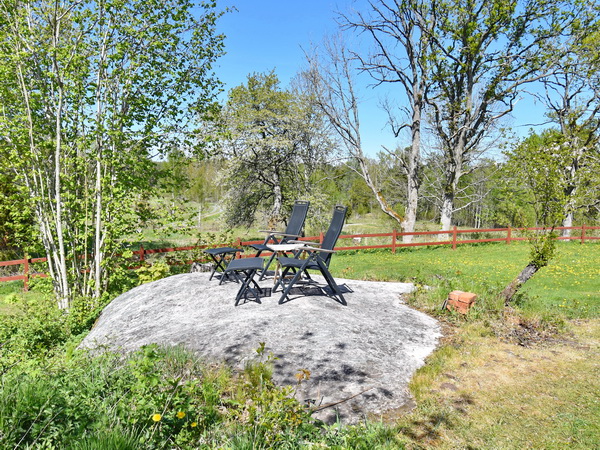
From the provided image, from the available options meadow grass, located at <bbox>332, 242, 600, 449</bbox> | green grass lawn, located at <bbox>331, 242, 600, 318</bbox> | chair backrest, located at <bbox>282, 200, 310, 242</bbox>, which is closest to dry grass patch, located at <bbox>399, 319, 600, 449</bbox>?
meadow grass, located at <bbox>332, 242, 600, 449</bbox>

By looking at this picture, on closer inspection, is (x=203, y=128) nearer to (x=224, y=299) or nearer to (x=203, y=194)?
(x=224, y=299)

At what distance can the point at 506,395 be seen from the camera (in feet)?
10.5

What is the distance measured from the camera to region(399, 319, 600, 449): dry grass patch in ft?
8.63

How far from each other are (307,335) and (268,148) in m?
12.5

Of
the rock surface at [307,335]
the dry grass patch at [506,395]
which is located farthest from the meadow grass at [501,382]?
the rock surface at [307,335]

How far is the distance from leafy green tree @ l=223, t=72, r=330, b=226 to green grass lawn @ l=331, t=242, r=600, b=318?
5.20 meters

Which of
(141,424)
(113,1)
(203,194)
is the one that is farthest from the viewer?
(203,194)

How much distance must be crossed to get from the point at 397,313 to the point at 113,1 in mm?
6399

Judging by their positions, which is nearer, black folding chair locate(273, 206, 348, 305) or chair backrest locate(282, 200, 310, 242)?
black folding chair locate(273, 206, 348, 305)

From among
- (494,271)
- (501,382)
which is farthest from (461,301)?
(494,271)

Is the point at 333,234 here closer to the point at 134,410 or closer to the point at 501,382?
the point at 501,382

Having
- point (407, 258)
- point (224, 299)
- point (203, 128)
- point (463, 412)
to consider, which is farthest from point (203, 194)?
point (463, 412)

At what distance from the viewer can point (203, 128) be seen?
23.5 feet

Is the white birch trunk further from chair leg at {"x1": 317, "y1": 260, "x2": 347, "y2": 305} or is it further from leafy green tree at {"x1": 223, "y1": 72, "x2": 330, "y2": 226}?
chair leg at {"x1": 317, "y1": 260, "x2": 347, "y2": 305}
